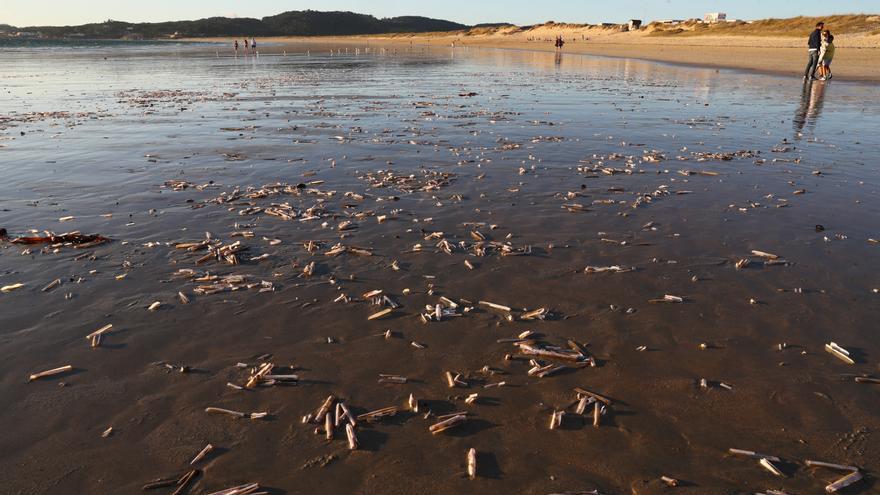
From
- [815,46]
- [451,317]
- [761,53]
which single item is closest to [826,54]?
[815,46]

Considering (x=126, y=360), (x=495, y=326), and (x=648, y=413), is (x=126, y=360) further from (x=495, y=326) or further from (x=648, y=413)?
(x=648, y=413)

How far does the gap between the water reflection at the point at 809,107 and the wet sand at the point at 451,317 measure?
397 cm

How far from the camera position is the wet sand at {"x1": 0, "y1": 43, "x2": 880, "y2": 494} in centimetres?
489

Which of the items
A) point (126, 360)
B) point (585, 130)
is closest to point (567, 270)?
point (126, 360)

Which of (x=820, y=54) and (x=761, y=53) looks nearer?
(x=820, y=54)

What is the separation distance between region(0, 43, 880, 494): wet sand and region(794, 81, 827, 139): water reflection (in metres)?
3.97

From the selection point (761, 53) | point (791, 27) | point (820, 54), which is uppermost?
point (791, 27)

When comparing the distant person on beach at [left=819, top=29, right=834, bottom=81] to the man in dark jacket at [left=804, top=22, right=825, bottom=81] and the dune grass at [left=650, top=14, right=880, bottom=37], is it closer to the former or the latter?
the man in dark jacket at [left=804, top=22, right=825, bottom=81]

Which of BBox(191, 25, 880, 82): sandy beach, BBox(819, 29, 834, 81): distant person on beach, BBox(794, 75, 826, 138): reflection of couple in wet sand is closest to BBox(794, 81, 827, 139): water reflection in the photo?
BBox(794, 75, 826, 138): reflection of couple in wet sand

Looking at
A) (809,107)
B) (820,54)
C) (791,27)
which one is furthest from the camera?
(791,27)

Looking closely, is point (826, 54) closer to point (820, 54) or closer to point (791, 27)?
point (820, 54)

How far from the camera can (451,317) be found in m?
7.29

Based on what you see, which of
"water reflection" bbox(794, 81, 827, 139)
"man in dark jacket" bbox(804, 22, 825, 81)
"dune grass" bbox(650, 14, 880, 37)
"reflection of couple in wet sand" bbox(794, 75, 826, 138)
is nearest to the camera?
"water reflection" bbox(794, 81, 827, 139)

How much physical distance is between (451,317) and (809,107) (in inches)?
1126
